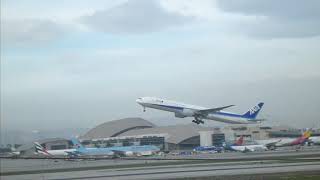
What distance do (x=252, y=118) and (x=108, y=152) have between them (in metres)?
46.9

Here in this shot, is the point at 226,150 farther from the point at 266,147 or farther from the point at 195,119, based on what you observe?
the point at 195,119

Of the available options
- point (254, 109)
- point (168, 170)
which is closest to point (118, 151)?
point (254, 109)

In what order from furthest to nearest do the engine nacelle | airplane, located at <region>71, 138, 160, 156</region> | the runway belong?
1. airplane, located at <region>71, 138, 160, 156</region>
2. the engine nacelle
3. the runway

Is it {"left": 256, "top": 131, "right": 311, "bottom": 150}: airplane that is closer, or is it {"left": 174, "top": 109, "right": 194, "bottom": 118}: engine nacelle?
{"left": 174, "top": 109, "right": 194, "bottom": 118}: engine nacelle

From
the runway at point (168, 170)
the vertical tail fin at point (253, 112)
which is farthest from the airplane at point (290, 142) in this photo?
the runway at point (168, 170)

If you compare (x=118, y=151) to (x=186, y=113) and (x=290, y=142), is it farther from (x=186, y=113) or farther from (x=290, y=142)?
(x=290, y=142)

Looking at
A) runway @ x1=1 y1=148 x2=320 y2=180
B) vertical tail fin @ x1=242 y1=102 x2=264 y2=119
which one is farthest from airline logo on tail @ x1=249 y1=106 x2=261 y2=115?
runway @ x1=1 y1=148 x2=320 y2=180

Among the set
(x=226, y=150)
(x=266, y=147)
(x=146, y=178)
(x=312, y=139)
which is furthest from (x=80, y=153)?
(x=146, y=178)

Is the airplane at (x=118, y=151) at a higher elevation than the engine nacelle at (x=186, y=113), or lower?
lower

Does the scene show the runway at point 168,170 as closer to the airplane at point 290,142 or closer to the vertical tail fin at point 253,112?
the vertical tail fin at point 253,112

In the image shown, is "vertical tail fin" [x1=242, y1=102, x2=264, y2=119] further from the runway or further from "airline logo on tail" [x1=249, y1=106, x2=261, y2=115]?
the runway

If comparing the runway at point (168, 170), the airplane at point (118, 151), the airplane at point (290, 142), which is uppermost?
the airplane at point (290, 142)

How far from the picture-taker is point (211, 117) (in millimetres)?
103375

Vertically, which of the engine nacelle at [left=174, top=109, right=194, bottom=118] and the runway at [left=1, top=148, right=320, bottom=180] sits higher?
the engine nacelle at [left=174, top=109, right=194, bottom=118]
